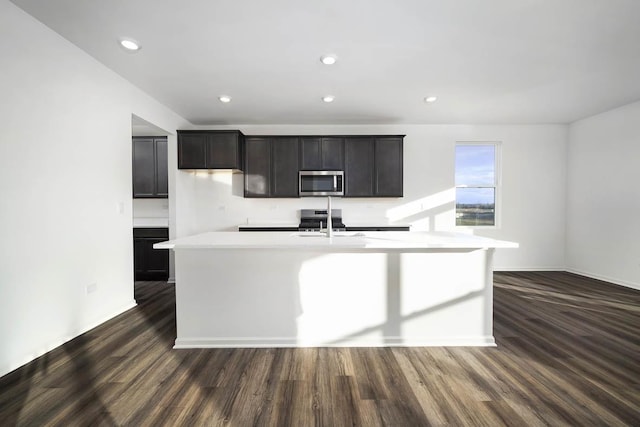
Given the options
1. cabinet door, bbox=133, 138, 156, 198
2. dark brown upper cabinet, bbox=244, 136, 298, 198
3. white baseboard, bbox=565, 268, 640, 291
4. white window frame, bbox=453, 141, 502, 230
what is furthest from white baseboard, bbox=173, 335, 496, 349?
white baseboard, bbox=565, 268, 640, 291

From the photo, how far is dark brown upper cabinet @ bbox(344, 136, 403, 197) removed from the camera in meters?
4.44

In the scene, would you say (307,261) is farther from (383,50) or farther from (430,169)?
(430,169)

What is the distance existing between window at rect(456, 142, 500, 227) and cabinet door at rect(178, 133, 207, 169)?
430 centimetres

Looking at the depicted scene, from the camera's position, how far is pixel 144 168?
4.45 meters

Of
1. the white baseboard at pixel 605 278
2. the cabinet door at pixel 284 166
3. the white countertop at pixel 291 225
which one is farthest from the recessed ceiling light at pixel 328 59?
the white baseboard at pixel 605 278

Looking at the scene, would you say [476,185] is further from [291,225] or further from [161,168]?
[161,168]

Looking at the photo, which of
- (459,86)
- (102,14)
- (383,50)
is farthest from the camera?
(459,86)

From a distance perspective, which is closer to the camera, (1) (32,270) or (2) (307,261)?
(1) (32,270)

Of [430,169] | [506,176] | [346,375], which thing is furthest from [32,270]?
[506,176]

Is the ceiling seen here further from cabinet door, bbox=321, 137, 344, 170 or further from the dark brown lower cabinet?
the dark brown lower cabinet

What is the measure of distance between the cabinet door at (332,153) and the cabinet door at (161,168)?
2552 mm

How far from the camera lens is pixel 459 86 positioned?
3193 millimetres

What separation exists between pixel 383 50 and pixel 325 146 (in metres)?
2.09

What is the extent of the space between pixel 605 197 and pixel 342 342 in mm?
4733
